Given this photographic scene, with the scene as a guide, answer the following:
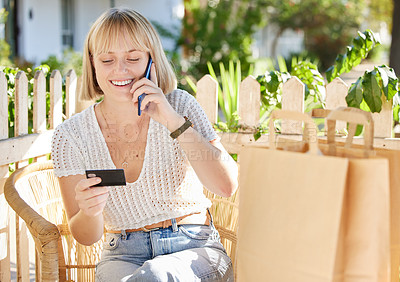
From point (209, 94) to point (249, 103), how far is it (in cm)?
26

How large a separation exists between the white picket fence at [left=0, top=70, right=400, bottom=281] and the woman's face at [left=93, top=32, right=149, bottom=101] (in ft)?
2.42

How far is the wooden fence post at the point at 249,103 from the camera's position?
9.81 ft

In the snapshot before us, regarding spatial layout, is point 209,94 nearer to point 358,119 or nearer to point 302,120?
point 302,120

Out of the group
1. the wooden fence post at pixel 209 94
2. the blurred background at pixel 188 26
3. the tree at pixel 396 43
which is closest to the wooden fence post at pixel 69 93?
the wooden fence post at pixel 209 94

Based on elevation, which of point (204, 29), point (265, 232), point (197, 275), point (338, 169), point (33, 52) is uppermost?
point (204, 29)

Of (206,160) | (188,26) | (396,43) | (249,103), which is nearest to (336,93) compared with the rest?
(249,103)

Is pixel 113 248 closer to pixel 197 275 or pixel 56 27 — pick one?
pixel 197 275

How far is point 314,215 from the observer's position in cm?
117

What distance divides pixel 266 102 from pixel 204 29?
30.1 feet

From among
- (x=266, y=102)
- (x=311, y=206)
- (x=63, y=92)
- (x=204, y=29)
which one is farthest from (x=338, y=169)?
(x=204, y=29)

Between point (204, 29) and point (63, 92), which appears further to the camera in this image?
point (204, 29)

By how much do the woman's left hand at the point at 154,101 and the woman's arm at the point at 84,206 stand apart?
0.37m

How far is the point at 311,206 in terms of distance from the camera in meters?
1.18

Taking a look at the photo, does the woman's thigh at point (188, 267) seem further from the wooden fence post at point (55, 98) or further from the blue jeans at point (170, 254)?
the wooden fence post at point (55, 98)
